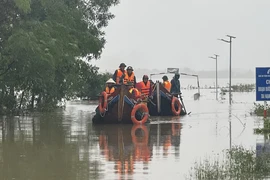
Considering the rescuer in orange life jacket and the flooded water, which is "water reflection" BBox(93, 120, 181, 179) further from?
the rescuer in orange life jacket

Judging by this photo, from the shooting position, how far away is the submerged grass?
380 inches

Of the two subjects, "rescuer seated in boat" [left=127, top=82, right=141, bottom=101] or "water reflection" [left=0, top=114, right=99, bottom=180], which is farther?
"rescuer seated in boat" [left=127, top=82, right=141, bottom=101]

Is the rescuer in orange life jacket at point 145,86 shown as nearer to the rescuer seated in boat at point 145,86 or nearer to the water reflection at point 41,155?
the rescuer seated in boat at point 145,86

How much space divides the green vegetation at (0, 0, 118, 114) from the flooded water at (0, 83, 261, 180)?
7.49 feet

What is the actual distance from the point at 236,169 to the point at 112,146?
4.60 meters

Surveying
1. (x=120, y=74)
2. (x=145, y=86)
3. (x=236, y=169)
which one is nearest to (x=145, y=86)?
(x=145, y=86)

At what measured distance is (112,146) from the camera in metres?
14.1

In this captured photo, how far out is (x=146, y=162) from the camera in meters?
11.5

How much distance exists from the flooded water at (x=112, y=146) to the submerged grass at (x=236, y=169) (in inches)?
14.4

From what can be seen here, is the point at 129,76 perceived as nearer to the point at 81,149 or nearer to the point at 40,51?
the point at 40,51

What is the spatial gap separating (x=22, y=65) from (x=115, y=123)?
471 centimetres

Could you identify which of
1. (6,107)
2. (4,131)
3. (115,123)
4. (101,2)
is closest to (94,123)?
(115,123)

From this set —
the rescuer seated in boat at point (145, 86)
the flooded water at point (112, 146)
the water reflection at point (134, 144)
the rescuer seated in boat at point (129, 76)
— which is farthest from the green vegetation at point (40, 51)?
the water reflection at point (134, 144)

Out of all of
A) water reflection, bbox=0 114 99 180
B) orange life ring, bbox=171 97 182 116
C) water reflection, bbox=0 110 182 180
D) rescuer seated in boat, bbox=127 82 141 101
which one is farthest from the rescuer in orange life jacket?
water reflection, bbox=0 114 99 180
